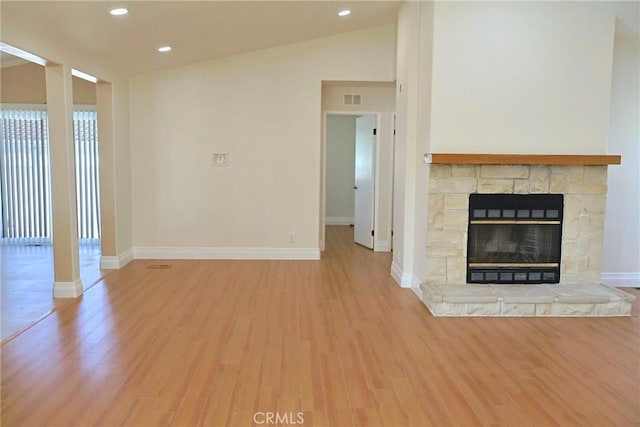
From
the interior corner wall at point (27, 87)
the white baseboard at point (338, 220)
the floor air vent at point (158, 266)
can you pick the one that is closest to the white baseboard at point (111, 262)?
→ the floor air vent at point (158, 266)

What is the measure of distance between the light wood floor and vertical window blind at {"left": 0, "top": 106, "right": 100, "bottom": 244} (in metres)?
3.10

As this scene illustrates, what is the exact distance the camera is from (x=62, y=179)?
14.6ft

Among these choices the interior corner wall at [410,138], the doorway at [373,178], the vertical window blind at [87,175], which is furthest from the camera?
the vertical window blind at [87,175]

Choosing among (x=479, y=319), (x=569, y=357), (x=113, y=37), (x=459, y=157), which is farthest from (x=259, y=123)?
(x=569, y=357)

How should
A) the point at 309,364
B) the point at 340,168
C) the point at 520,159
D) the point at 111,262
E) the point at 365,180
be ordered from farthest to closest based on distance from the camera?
1. the point at 340,168
2. the point at 365,180
3. the point at 111,262
4. the point at 520,159
5. the point at 309,364

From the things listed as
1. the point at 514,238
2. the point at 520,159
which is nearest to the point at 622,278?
the point at 514,238

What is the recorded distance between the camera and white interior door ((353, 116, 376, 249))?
7375 mm

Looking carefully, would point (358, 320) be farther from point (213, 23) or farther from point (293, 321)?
point (213, 23)

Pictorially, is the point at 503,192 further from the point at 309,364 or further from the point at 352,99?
the point at 352,99

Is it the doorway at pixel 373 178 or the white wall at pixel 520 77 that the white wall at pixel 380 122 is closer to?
the doorway at pixel 373 178

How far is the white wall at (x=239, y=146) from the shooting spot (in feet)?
20.8

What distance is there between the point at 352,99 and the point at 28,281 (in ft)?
15.9

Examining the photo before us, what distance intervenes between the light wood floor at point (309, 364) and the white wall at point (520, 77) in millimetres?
1721

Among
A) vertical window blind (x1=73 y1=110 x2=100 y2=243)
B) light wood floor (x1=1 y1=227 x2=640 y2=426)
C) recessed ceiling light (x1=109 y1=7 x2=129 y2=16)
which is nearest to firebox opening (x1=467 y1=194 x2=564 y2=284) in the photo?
light wood floor (x1=1 y1=227 x2=640 y2=426)
